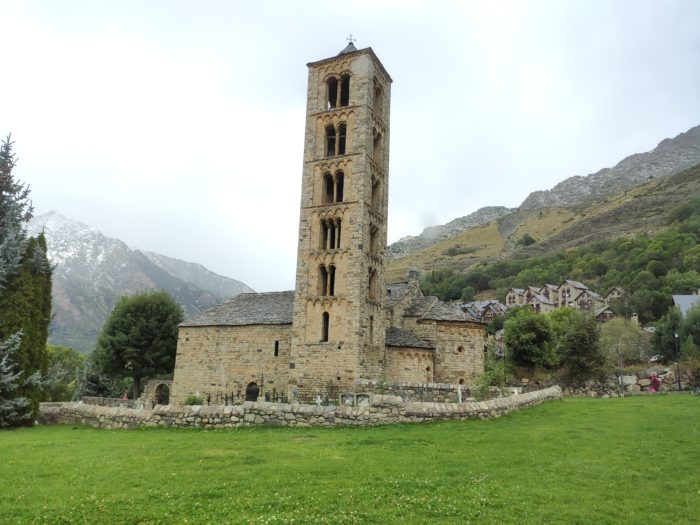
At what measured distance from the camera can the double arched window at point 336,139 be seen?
33.4 meters

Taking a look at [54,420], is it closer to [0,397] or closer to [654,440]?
[0,397]

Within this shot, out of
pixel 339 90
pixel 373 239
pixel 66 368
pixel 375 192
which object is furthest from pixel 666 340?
pixel 66 368

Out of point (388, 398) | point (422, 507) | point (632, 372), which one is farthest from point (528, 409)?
point (632, 372)

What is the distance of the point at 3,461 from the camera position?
1144cm

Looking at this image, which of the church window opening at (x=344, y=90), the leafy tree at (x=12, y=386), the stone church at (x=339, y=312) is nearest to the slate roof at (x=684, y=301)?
the stone church at (x=339, y=312)

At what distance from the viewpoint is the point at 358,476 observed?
9.99 m

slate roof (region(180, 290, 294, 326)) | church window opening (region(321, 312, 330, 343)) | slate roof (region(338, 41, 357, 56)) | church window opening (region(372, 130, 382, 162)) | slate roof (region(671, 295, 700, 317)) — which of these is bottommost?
church window opening (region(321, 312, 330, 343))

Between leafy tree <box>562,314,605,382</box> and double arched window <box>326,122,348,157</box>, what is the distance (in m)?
24.4

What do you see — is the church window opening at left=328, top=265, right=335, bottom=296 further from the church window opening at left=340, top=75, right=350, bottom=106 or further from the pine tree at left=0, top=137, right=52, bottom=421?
the pine tree at left=0, top=137, right=52, bottom=421

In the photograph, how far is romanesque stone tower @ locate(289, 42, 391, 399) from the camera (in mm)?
29672

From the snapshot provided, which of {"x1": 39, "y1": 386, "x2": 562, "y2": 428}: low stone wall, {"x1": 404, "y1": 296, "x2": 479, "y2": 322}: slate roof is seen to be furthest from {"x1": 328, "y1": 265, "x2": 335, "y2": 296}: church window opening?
{"x1": 39, "y1": 386, "x2": 562, "y2": 428}: low stone wall

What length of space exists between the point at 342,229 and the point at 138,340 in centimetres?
2241

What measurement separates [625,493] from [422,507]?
3.86 meters

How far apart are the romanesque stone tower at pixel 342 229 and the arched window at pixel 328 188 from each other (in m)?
0.07
